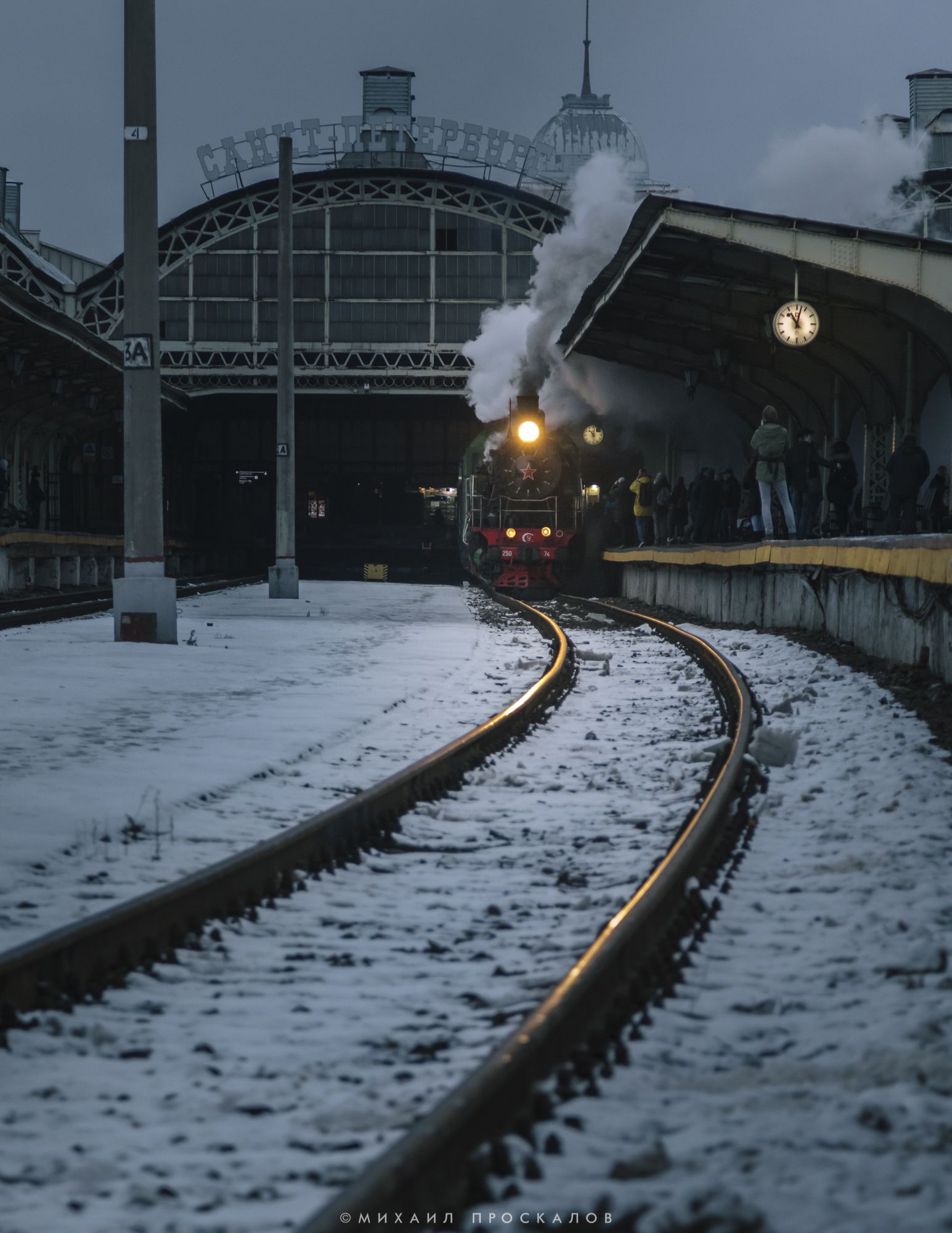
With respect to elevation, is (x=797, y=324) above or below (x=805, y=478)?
above

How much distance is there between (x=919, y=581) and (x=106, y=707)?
6.60 m

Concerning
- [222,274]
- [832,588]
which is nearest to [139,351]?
[832,588]

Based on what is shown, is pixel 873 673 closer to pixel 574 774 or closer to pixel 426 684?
pixel 426 684

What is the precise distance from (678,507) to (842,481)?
8507 mm

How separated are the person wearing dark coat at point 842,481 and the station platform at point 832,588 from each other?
54.6 inches

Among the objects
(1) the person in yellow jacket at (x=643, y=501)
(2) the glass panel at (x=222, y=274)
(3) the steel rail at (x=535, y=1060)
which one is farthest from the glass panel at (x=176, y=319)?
(3) the steel rail at (x=535, y=1060)

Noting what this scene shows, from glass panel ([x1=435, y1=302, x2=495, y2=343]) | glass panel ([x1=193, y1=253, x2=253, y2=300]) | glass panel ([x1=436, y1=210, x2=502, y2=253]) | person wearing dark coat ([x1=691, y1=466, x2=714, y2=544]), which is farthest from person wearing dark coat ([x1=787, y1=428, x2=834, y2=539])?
glass panel ([x1=193, y1=253, x2=253, y2=300])

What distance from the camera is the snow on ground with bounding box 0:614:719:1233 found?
2.83 m

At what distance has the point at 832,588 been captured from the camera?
16.2 meters

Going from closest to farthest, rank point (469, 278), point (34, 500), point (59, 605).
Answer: point (59, 605) < point (34, 500) < point (469, 278)

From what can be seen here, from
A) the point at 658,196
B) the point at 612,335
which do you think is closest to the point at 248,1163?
the point at 658,196

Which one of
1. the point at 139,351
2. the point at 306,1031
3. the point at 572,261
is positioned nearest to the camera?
the point at 306,1031

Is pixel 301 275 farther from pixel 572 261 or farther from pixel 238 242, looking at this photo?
pixel 572 261

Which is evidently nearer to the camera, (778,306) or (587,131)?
(778,306)
